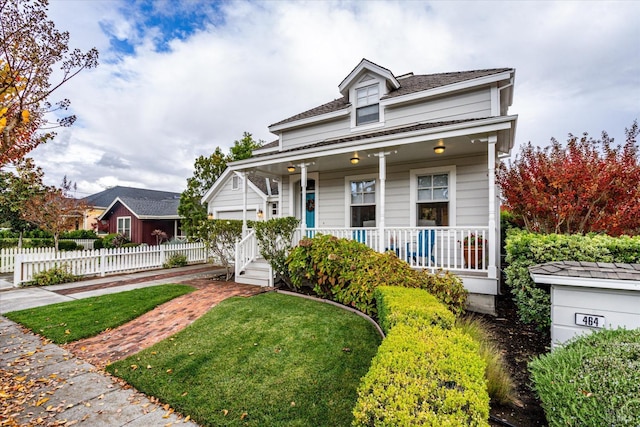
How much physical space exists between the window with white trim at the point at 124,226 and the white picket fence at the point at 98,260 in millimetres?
11550

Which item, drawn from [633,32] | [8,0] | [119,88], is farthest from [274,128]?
[633,32]

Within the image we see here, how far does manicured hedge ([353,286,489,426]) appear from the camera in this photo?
1.64 metres

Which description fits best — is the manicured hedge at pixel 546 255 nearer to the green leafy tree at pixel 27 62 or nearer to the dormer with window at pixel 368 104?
the dormer with window at pixel 368 104

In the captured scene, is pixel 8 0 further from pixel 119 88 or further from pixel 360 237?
pixel 119 88

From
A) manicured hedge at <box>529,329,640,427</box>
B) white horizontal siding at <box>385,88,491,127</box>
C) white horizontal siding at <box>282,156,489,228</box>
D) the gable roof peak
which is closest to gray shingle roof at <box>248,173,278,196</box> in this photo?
white horizontal siding at <box>282,156,489,228</box>

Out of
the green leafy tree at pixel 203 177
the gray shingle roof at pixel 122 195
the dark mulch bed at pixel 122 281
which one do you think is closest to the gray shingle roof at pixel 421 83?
the dark mulch bed at pixel 122 281

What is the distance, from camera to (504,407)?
272 centimetres

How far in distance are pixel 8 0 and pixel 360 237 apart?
7116 mm

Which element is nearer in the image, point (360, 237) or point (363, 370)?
point (363, 370)

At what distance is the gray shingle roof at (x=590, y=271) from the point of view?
10.2ft

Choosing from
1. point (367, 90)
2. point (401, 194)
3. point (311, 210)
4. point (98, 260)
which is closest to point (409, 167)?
point (401, 194)

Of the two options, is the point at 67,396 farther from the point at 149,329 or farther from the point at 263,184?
the point at 263,184

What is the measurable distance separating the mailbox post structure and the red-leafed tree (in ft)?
10.3

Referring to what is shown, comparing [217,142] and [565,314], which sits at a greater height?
[217,142]
